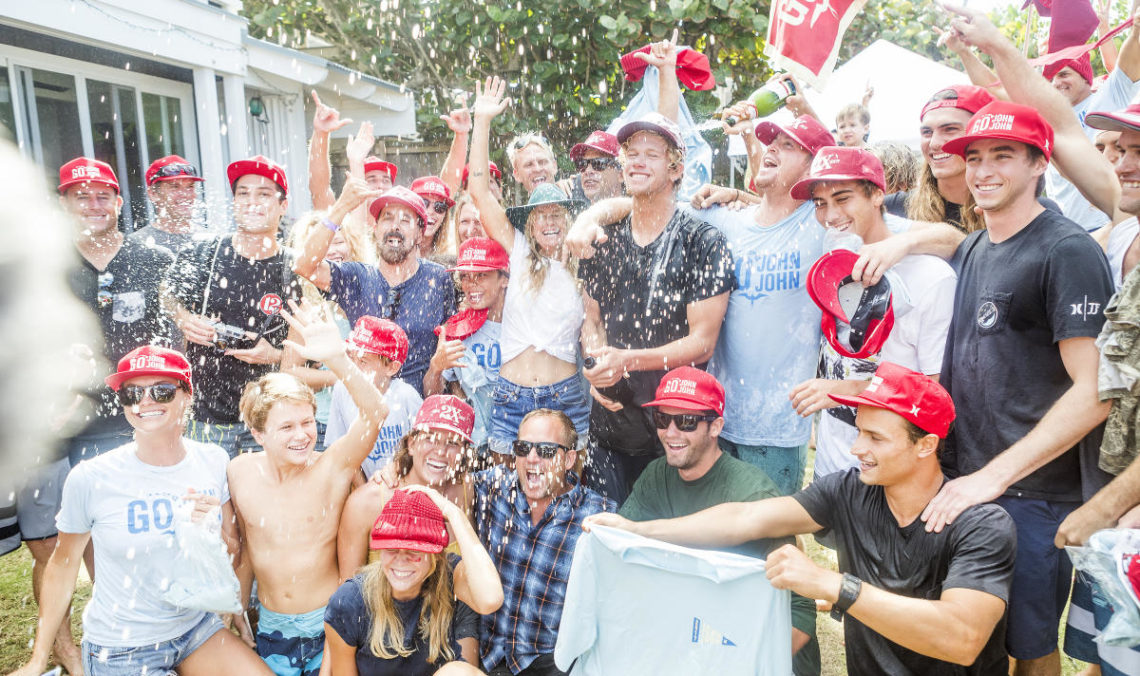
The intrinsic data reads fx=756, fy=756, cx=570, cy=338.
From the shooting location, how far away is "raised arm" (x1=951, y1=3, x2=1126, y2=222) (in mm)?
2859

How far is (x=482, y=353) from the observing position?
14.2 ft

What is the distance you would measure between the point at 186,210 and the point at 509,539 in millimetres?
3268

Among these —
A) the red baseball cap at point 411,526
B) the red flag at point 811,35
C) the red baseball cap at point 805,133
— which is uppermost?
the red flag at point 811,35

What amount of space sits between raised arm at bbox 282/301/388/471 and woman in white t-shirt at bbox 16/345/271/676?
1.82 feet

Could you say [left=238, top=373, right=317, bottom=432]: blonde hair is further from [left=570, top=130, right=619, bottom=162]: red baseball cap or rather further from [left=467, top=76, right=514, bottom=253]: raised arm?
[left=570, top=130, right=619, bottom=162]: red baseball cap

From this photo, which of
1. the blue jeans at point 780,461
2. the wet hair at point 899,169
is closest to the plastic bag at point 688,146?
the wet hair at point 899,169

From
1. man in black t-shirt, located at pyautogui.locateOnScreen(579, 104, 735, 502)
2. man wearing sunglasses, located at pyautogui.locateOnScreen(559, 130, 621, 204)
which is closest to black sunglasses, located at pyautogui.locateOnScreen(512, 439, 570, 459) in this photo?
man in black t-shirt, located at pyautogui.locateOnScreen(579, 104, 735, 502)

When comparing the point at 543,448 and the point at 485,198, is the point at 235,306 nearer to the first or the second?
the point at 485,198

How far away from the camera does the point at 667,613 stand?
2.84m

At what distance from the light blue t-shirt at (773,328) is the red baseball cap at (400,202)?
1835 mm

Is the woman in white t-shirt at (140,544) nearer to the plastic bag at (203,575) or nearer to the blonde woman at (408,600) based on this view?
the plastic bag at (203,575)

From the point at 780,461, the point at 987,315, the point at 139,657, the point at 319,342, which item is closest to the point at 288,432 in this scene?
the point at 319,342

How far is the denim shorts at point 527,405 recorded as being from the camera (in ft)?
13.1

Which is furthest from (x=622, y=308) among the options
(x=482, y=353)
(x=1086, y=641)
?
(x=1086, y=641)
